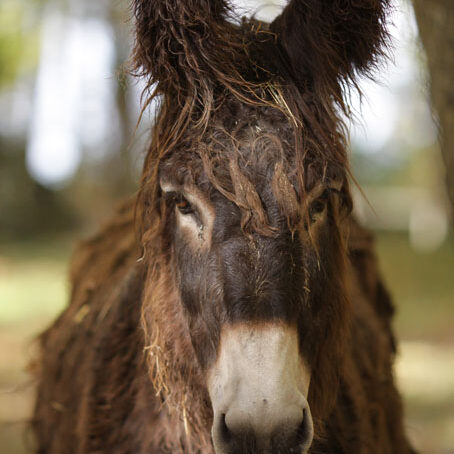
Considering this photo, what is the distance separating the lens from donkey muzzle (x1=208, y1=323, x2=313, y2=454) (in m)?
1.66

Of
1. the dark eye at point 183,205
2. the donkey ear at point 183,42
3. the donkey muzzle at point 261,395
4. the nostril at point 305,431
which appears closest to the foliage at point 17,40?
the donkey ear at point 183,42

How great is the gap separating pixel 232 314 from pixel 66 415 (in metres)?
1.50

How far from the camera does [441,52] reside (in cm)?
300

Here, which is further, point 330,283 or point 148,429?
point 148,429

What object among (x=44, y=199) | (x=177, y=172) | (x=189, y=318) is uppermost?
(x=177, y=172)

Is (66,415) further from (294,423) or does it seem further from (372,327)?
(372,327)

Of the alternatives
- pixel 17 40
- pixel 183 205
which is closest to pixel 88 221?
pixel 17 40

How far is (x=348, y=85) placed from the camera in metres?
2.30

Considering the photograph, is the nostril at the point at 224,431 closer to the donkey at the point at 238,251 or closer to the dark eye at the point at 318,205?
the donkey at the point at 238,251

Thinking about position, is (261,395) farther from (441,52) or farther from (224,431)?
(441,52)

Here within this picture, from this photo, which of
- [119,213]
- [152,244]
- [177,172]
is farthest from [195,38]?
[119,213]

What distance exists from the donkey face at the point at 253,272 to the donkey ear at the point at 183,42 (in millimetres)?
198

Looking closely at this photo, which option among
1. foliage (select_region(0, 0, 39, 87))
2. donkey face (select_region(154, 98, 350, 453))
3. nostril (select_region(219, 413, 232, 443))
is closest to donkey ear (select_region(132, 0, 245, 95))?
donkey face (select_region(154, 98, 350, 453))

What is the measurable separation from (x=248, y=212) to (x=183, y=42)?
2.40ft
